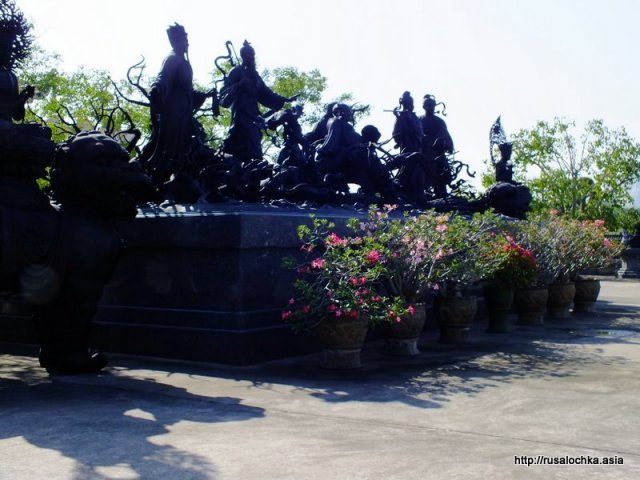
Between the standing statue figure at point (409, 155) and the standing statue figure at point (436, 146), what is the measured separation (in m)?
0.66

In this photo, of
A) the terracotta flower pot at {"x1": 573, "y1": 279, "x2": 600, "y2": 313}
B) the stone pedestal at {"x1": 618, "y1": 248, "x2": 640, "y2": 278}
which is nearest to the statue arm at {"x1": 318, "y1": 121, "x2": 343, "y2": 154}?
the terracotta flower pot at {"x1": 573, "y1": 279, "x2": 600, "y2": 313}

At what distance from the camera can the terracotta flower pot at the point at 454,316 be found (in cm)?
895

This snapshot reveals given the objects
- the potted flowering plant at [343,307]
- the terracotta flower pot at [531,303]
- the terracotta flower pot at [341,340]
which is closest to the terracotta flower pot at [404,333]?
the potted flowering plant at [343,307]

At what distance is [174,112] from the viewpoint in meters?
9.08

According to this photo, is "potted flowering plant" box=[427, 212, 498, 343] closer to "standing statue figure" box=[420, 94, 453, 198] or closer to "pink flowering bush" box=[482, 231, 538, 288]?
"pink flowering bush" box=[482, 231, 538, 288]

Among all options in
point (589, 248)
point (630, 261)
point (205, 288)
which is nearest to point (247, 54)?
point (205, 288)

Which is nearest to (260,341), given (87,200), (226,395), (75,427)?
(226,395)

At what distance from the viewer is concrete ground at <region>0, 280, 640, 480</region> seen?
13.4ft

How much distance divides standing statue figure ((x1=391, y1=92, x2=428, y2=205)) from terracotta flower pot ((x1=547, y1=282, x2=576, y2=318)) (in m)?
3.33

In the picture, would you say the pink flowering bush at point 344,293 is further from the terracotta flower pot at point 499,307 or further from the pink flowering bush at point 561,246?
the pink flowering bush at point 561,246

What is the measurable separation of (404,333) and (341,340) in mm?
1098

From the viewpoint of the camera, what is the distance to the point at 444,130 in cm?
1570

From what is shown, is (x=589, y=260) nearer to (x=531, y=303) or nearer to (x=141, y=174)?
(x=531, y=303)

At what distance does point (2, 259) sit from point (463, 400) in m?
3.90
